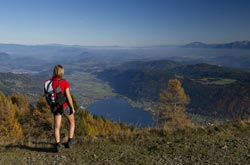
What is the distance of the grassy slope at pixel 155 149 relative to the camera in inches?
313

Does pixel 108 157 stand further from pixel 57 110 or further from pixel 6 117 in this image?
pixel 6 117

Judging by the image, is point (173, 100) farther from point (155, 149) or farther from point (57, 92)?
point (57, 92)

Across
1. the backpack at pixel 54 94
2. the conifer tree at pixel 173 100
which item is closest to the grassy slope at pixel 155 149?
the backpack at pixel 54 94

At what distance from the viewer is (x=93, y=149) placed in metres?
9.22

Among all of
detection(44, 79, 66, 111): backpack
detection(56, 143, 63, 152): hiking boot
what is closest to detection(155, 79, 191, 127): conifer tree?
detection(56, 143, 63, 152): hiking boot

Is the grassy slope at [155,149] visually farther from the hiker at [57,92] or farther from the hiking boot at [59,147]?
the hiker at [57,92]

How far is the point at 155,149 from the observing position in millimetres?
8805

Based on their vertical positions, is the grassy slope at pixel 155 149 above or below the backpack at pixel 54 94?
below

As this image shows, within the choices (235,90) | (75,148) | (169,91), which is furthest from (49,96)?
(235,90)

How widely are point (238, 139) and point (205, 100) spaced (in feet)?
543

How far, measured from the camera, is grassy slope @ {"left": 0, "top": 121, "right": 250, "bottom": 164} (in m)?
7.95

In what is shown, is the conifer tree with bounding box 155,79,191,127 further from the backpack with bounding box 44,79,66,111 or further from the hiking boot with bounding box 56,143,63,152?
the backpack with bounding box 44,79,66,111

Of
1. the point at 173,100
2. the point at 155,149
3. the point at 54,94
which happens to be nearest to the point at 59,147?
the point at 54,94

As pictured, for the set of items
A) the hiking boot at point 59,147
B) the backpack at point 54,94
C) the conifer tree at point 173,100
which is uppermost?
the backpack at point 54,94
